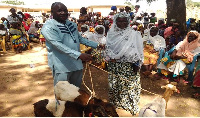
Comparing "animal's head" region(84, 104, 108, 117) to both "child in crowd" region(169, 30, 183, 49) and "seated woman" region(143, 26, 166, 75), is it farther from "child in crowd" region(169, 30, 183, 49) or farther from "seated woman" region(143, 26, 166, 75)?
"child in crowd" region(169, 30, 183, 49)

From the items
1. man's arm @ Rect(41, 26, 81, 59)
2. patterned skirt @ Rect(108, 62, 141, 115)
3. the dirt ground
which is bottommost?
the dirt ground

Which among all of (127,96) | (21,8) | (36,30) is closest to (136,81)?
(127,96)

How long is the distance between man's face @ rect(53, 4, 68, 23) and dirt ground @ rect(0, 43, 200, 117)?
2101mm

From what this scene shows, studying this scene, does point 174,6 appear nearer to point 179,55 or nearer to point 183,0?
point 183,0

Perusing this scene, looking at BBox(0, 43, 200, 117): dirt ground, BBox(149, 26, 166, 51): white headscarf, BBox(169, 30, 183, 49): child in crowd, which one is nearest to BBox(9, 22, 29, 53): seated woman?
BBox(0, 43, 200, 117): dirt ground

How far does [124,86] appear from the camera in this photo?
11.4 ft

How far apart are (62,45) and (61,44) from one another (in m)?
0.02

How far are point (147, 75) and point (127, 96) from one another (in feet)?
7.77

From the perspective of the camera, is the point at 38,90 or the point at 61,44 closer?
the point at 61,44

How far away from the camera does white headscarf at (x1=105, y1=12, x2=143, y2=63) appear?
319cm

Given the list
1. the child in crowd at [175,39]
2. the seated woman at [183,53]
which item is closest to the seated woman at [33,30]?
the child in crowd at [175,39]

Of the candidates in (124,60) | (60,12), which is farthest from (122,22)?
(60,12)

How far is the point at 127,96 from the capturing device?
3492mm

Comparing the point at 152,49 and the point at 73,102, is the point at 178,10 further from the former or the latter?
the point at 73,102
